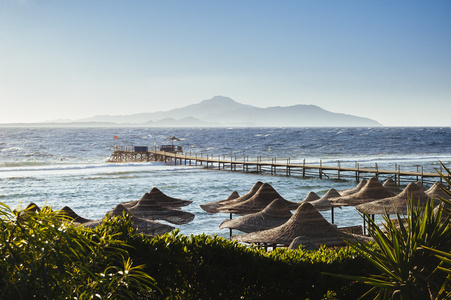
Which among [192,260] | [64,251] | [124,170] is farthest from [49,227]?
[124,170]

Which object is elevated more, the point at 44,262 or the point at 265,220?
the point at 44,262

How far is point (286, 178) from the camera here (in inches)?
1860

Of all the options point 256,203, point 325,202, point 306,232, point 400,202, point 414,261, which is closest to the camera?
point 414,261

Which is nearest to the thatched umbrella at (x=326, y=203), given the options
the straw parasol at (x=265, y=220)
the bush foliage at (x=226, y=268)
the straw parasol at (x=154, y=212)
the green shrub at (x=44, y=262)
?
the straw parasol at (x=265, y=220)

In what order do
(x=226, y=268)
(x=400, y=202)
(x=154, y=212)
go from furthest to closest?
1. (x=154, y=212)
2. (x=400, y=202)
3. (x=226, y=268)

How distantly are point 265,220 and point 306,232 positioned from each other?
2799 mm

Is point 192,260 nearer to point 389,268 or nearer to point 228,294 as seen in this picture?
point 228,294

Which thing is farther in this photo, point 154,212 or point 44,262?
point 154,212

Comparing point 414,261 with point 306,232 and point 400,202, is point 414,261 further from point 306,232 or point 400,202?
point 400,202

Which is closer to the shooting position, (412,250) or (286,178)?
(412,250)

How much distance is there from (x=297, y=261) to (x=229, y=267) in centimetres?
96

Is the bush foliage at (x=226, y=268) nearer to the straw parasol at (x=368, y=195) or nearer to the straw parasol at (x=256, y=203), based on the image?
the straw parasol at (x=256, y=203)

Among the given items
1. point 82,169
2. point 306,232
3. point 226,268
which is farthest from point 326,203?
point 82,169

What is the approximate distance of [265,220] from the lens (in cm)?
1491
